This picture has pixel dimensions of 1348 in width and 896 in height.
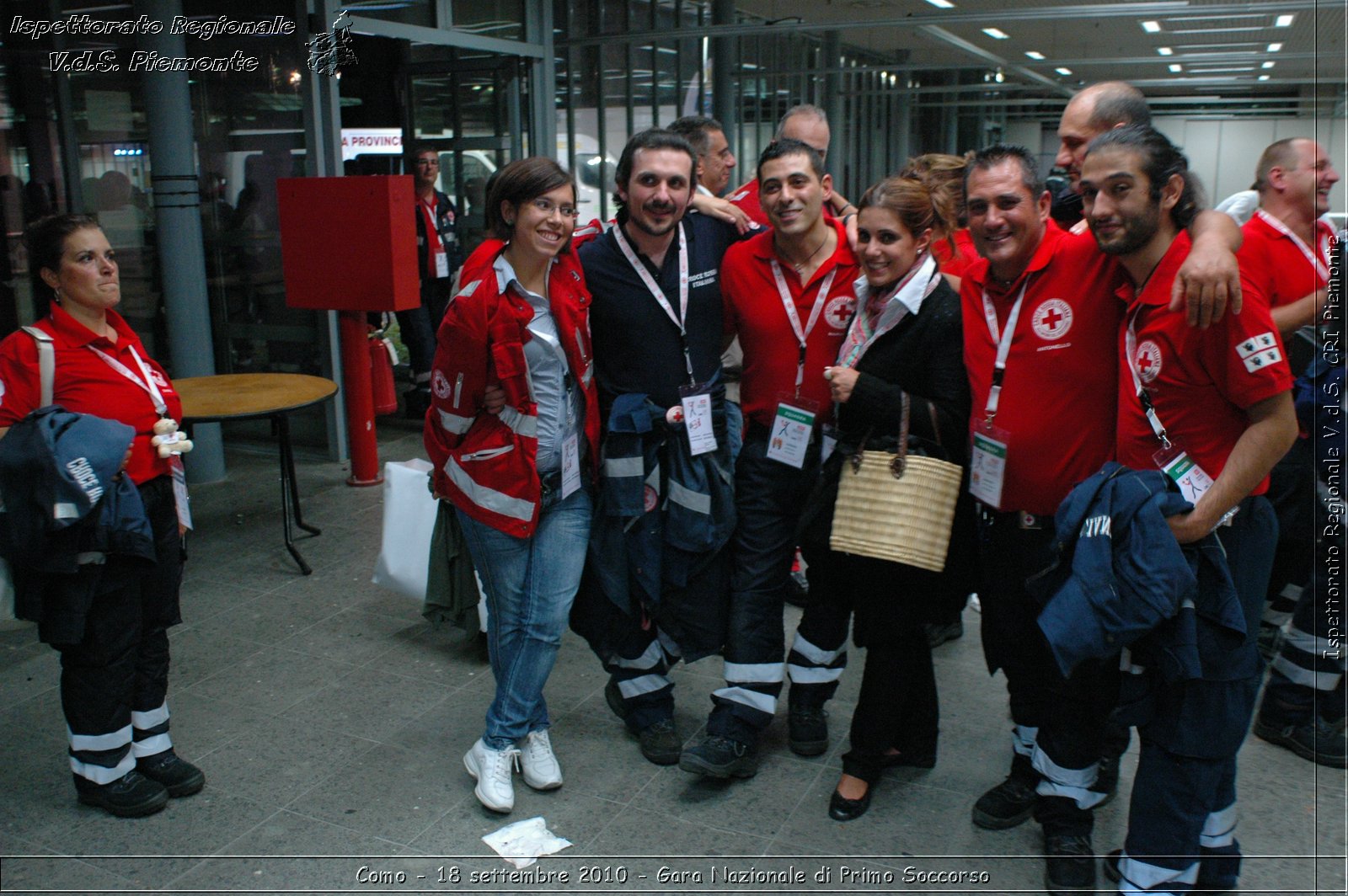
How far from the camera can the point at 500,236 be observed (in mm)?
3057

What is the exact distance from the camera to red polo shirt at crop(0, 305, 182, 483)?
114 inches

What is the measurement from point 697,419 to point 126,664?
1773 mm

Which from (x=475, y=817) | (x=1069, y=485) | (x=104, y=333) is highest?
(x=104, y=333)

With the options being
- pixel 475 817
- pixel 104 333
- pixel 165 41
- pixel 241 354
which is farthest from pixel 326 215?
pixel 475 817

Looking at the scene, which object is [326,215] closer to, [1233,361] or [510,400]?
[510,400]

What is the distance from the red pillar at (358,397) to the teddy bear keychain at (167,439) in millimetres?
3005

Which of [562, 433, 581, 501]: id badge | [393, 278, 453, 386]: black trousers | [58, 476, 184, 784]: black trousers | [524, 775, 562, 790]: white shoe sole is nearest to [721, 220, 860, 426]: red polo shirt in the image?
[562, 433, 581, 501]: id badge

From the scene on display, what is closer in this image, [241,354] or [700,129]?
[700,129]

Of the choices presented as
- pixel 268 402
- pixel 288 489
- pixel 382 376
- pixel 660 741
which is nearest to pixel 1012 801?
pixel 660 741

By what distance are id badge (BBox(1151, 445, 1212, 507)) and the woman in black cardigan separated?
0.62 metres

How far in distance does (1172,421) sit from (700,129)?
331cm

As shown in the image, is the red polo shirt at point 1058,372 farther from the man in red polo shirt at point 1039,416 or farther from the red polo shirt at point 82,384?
the red polo shirt at point 82,384

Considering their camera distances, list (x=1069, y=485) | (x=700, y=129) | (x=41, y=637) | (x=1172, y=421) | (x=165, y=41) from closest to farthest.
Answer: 1. (x=1172, y=421)
2. (x=1069, y=485)
3. (x=41, y=637)
4. (x=700, y=129)
5. (x=165, y=41)

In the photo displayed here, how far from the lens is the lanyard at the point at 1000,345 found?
274 centimetres
